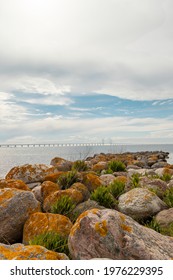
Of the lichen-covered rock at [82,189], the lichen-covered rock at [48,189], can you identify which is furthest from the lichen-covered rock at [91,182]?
the lichen-covered rock at [48,189]

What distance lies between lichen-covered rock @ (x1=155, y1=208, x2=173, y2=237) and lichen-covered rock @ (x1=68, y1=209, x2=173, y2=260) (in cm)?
202

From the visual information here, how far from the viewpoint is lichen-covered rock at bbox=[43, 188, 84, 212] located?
27.6 feet

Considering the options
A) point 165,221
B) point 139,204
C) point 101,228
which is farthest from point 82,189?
point 101,228

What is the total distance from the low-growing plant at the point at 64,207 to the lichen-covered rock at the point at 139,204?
1.49m

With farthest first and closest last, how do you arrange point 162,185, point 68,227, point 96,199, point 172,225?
point 162,185, point 96,199, point 172,225, point 68,227

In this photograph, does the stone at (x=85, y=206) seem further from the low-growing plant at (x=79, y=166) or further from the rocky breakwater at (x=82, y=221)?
the low-growing plant at (x=79, y=166)

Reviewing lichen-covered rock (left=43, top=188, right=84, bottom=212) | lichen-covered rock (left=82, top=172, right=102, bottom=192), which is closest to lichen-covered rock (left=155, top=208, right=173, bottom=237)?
lichen-covered rock (left=43, top=188, right=84, bottom=212)

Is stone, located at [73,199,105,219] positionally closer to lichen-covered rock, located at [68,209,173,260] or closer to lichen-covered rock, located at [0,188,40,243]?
lichen-covered rock, located at [0,188,40,243]

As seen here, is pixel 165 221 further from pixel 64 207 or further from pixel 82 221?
pixel 82 221

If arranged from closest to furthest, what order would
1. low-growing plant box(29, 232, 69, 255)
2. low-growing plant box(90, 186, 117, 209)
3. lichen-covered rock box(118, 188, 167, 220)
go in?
1. low-growing plant box(29, 232, 69, 255)
2. lichen-covered rock box(118, 188, 167, 220)
3. low-growing plant box(90, 186, 117, 209)

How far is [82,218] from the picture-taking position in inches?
200
